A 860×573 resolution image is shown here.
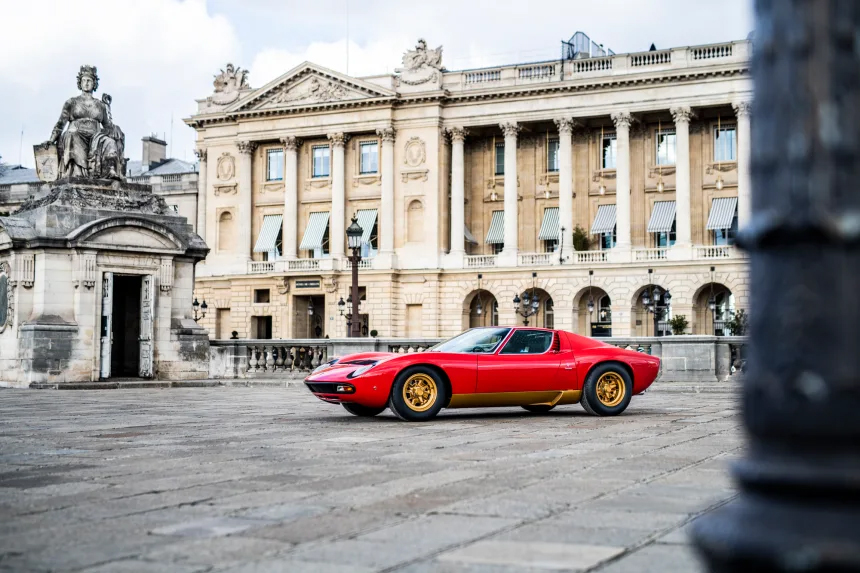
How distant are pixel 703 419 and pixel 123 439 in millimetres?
7485

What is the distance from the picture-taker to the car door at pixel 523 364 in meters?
14.2

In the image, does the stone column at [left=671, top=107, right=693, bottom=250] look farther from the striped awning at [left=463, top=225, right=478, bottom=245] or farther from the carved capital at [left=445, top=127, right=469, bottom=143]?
the striped awning at [left=463, top=225, right=478, bottom=245]

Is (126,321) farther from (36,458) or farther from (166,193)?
(166,193)

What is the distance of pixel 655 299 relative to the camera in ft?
203

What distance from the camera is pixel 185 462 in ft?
28.5

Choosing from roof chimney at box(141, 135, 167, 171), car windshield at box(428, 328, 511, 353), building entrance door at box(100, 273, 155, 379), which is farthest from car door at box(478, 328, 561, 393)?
roof chimney at box(141, 135, 167, 171)

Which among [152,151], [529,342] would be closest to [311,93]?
[152,151]

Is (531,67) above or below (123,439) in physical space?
above

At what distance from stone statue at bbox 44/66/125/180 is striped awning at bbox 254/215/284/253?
47.3 m

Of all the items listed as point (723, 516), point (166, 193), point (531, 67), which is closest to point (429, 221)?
point (531, 67)

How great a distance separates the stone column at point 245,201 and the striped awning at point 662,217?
87.1 feet

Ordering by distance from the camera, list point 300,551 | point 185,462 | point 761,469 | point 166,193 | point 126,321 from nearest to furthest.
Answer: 1. point 761,469
2. point 300,551
3. point 185,462
4. point 126,321
5. point 166,193

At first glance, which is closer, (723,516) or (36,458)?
(723,516)

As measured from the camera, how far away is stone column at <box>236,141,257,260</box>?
72875 mm
